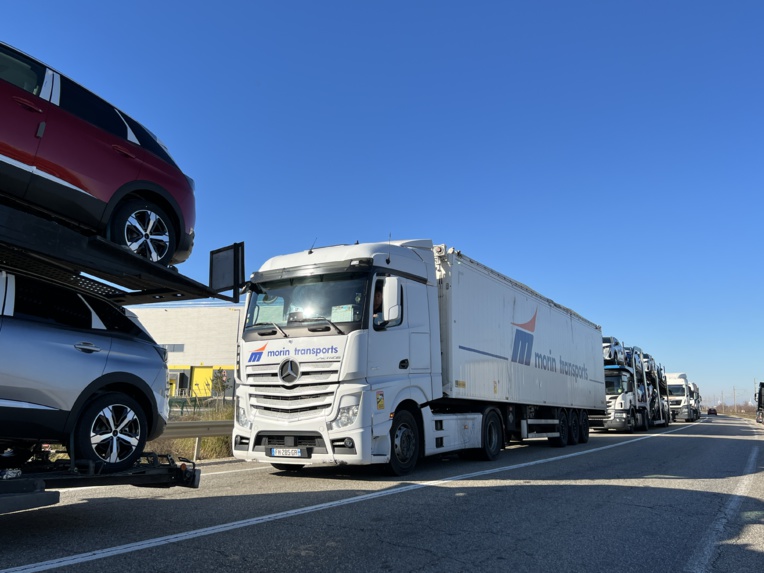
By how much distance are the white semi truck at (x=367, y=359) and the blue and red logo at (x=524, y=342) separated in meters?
1.41

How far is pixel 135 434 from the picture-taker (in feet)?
16.7

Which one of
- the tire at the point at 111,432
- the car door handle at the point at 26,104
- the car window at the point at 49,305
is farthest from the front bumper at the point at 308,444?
the car door handle at the point at 26,104

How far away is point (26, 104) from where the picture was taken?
13.9 feet

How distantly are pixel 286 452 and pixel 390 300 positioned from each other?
2.48 m

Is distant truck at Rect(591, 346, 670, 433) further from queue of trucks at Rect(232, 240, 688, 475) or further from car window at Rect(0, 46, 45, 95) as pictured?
car window at Rect(0, 46, 45, 95)

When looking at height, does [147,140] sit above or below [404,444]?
above

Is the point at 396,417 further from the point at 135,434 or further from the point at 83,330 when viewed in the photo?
the point at 83,330

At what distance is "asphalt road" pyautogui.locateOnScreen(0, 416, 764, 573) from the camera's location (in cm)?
418

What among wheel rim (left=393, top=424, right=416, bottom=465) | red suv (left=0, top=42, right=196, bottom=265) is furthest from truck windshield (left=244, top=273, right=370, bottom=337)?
red suv (left=0, top=42, right=196, bottom=265)

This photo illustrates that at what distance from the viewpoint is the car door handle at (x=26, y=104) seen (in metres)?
4.18

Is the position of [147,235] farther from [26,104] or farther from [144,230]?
[26,104]

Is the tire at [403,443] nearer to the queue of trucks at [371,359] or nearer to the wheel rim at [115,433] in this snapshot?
the queue of trucks at [371,359]

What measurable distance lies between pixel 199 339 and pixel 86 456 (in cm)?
5633

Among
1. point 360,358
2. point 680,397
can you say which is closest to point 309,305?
point 360,358
